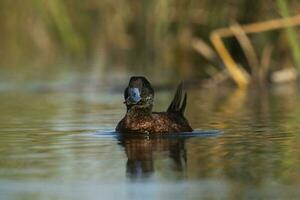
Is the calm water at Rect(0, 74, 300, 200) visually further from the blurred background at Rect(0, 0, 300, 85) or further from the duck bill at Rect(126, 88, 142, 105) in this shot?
the blurred background at Rect(0, 0, 300, 85)

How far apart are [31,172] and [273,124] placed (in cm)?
300

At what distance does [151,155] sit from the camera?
6.91m

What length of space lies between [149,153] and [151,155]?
0.37ft

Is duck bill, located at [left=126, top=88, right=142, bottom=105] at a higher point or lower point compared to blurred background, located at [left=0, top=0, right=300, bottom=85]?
lower

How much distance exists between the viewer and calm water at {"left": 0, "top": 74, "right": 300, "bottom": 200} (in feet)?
18.3

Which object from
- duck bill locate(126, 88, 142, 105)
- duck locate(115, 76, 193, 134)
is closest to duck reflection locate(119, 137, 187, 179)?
duck locate(115, 76, 193, 134)

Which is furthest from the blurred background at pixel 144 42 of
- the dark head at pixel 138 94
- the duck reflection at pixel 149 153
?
the duck reflection at pixel 149 153

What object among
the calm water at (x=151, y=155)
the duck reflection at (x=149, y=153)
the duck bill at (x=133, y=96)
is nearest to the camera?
the calm water at (x=151, y=155)

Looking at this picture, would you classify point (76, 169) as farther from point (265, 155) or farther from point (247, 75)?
point (247, 75)

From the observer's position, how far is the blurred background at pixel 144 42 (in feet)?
42.9

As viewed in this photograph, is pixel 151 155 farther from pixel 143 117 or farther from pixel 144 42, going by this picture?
pixel 144 42

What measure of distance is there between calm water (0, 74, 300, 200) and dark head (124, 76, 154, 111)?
0.99 ft

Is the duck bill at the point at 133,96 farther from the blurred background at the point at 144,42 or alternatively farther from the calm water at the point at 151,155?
the blurred background at the point at 144,42

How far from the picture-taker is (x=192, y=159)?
6.66 meters
